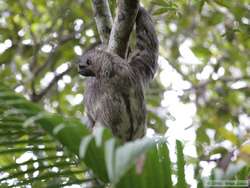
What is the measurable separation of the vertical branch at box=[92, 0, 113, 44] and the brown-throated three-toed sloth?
0.11m

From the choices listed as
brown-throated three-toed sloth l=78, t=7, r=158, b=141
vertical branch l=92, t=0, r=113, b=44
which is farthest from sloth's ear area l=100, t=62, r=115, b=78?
vertical branch l=92, t=0, r=113, b=44

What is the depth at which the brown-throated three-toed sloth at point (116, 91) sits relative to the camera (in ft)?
10.0

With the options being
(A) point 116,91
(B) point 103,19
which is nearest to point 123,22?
(B) point 103,19

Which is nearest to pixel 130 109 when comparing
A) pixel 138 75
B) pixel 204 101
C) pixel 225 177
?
pixel 138 75

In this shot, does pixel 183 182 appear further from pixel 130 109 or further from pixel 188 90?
pixel 188 90

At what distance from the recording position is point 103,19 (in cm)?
330

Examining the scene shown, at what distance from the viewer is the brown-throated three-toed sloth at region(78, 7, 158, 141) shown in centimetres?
306

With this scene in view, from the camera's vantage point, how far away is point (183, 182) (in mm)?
1634

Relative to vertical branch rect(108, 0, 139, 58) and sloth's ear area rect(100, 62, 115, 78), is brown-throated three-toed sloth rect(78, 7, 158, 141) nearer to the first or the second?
sloth's ear area rect(100, 62, 115, 78)

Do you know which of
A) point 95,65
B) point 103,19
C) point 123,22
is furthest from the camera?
point 95,65

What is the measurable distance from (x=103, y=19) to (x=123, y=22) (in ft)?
1.16

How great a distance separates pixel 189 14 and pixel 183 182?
5352 mm

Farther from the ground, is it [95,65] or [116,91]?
[95,65]

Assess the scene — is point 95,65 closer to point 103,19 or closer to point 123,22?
point 103,19
